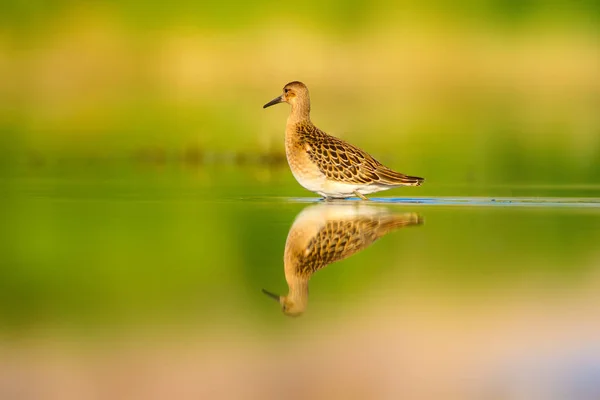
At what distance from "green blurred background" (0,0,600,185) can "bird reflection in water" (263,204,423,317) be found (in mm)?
11292

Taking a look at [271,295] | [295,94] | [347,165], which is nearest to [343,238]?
[271,295]

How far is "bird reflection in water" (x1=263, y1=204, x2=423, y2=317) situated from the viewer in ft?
23.7

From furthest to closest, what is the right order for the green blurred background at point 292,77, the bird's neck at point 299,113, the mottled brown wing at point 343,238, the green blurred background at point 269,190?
the green blurred background at point 292,77, the bird's neck at point 299,113, the mottled brown wing at point 343,238, the green blurred background at point 269,190

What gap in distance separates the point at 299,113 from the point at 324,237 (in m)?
4.92

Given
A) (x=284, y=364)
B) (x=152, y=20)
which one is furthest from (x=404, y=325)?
(x=152, y=20)

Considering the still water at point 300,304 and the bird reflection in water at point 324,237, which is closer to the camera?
the still water at point 300,304

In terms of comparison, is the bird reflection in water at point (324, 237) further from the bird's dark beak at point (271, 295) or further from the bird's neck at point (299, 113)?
the bird's neck at point (299, 113)

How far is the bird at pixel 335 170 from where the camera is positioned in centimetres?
1288

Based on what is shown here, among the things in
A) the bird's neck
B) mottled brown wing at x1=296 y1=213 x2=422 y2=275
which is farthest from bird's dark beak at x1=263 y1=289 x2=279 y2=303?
the bird's neck

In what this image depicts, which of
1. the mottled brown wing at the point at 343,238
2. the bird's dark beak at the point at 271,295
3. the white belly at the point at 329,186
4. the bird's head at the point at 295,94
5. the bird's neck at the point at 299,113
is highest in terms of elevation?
the bird's head at the point at 295,94

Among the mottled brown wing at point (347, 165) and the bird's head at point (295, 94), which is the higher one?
the bird's head at point (295, 94)

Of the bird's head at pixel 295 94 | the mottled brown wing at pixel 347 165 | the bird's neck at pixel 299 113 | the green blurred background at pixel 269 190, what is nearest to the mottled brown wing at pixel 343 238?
the green blurred background at pixel 269 190

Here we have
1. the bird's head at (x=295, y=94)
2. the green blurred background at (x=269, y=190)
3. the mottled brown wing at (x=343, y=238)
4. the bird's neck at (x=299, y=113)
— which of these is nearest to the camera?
the green blurred background at (x=269, y=190)

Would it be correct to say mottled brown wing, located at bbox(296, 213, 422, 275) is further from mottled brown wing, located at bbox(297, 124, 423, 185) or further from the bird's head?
the bird's head
